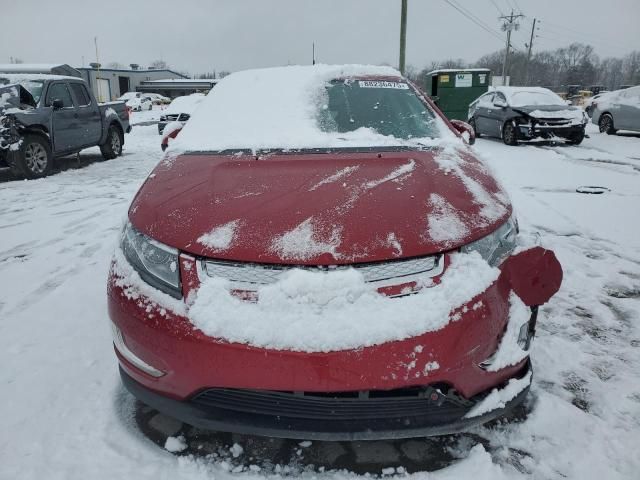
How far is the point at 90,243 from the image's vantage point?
15.2ft

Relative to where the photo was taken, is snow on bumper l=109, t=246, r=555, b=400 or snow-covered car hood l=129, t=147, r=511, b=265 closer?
snow on bumper l=109, t=246, r=555, b=400

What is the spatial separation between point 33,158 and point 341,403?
8664 mm

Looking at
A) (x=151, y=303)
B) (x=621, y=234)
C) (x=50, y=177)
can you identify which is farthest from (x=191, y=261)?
(x=50, y=177)

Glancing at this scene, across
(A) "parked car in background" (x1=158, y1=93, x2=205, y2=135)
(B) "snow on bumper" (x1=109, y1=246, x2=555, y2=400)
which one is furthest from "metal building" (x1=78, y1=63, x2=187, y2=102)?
(B) "snow on bumper" (x1=109, y1=246, x2=555, y2=400)

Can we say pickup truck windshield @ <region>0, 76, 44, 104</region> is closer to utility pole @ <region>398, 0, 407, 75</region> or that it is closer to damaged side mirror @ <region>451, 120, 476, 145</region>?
damaged side mirror @ <region>451, 120, 476, 145</region>

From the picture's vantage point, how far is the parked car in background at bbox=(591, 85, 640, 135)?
13.5m

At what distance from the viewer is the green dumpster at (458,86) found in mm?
18875

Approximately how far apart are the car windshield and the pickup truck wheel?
10589 millimetres

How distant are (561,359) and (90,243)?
410cm

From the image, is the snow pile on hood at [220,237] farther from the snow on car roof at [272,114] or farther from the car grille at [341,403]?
the snow on car roof at [272,114]

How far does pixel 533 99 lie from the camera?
12.3m

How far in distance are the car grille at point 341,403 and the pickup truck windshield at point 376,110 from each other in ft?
5.15

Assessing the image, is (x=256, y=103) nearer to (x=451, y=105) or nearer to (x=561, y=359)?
(x=561, y=359)

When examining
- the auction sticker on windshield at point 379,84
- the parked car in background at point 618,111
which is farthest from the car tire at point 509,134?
the auction sticker on windshield at point 379,84
